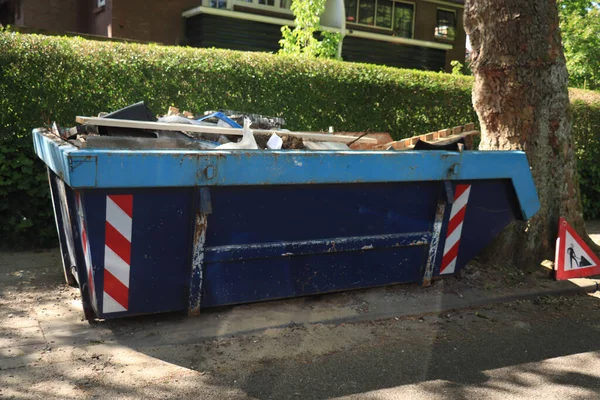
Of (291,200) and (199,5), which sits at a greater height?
(199,5)

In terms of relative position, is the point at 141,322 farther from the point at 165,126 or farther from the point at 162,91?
the point at 162,91

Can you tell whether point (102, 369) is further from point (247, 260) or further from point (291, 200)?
point (291, 200)

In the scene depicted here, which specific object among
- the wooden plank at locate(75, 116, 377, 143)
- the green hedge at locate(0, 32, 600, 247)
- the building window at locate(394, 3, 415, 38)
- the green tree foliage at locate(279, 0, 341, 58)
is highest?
the building window at locate(394, 3, 415, 38)

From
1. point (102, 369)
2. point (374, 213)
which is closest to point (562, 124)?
point (374, 213)

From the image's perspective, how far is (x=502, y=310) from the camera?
5.48 meters

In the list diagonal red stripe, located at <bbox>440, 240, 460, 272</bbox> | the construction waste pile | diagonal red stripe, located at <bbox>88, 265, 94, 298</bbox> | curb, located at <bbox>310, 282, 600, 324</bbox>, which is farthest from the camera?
diagonal red stripe, located at <bbox>440, 240, 460, 272</bbox>

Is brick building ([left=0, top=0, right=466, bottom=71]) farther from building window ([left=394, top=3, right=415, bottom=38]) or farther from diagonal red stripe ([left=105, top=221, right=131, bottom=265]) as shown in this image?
diagonal red stripe ([left=105, top=221, right=131, bottom=265])

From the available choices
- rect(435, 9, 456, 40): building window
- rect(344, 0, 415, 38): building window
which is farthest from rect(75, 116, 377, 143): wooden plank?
rect(435, 9, 456, 40): building window

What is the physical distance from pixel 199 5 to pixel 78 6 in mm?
3615

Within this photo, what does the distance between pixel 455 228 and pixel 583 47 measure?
41.2 feet

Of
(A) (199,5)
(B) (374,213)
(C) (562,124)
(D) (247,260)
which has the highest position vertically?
(A) (199,5)

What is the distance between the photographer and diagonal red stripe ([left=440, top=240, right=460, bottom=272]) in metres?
5.36

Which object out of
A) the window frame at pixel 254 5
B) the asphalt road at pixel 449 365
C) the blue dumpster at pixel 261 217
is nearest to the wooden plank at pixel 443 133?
the blue dumpster at pixel 261 217

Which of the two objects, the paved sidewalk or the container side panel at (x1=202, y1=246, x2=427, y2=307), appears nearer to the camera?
the paved sidewalk
